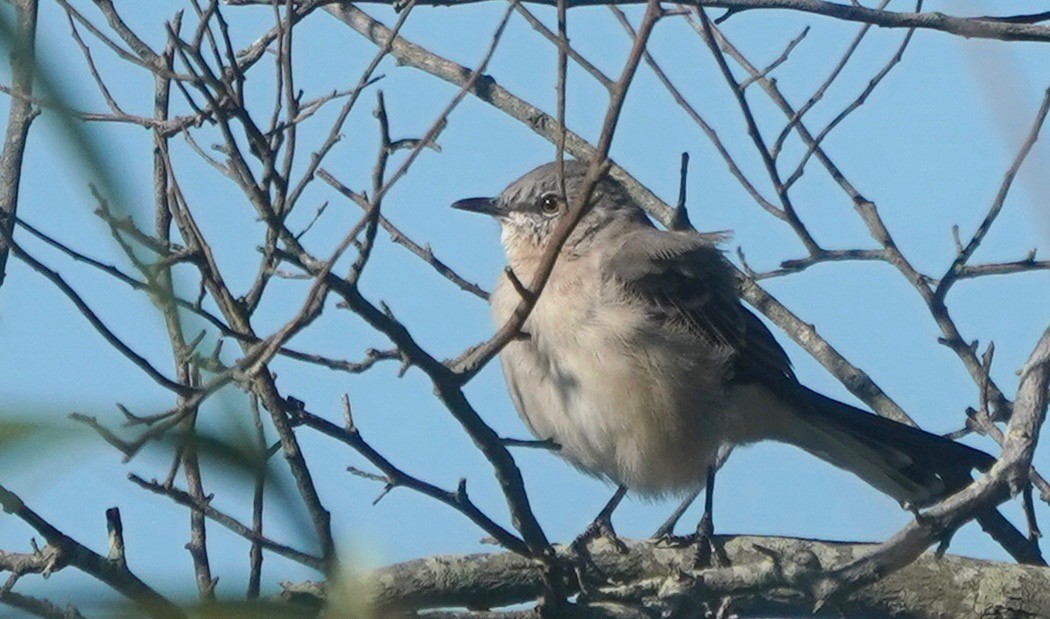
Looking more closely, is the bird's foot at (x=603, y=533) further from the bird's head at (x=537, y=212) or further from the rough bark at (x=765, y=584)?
the bird's head at (x=537, y=212)

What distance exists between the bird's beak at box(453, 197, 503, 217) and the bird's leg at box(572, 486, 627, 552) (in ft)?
4.89

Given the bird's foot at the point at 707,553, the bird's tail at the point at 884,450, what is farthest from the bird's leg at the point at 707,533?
the bird's tail at the point at 884,450

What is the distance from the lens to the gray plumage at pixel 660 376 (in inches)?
201

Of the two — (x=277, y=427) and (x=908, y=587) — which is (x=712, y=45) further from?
(x=277, y=427)

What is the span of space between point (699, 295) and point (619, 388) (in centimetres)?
73

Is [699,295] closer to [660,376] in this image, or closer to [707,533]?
[660,376]

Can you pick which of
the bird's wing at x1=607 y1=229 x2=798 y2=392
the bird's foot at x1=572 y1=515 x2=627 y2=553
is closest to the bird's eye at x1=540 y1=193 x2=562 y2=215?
the bird's wing at x1=607 y1=229 x2=798 y2=392

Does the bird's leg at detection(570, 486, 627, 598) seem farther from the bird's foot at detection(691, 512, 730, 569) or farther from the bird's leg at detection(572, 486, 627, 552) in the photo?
the bird's foot at detection(691, 512, 730, 569)

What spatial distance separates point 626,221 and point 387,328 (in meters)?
3.72

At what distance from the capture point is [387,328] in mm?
2525

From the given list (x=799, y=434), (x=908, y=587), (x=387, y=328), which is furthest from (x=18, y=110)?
(x=799, y=434)

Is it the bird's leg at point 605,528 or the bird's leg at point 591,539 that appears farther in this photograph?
the bird's leg at point 605,528

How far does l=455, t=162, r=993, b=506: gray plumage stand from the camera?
511 cm

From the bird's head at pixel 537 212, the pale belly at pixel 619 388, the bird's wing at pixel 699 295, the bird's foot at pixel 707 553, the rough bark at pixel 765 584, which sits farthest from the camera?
the bird's head at pixel 537 212
